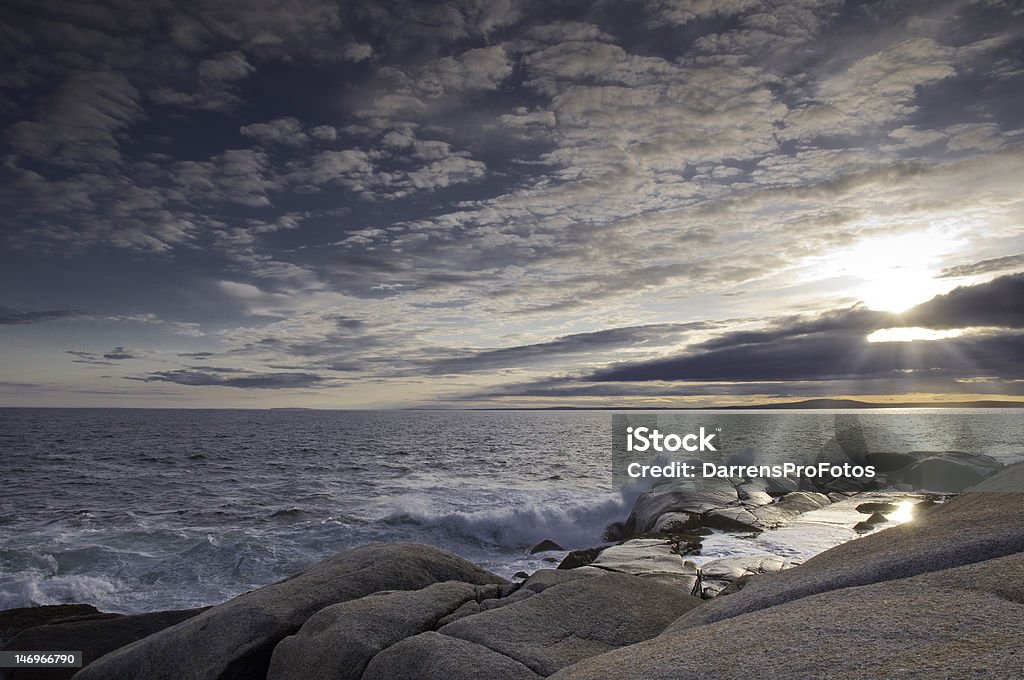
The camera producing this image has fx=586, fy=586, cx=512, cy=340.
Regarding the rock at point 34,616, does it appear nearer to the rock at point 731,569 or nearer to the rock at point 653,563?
the rock at point 653,563

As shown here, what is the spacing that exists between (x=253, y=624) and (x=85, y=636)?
5396mm

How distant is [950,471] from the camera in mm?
28906

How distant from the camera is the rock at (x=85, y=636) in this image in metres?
9.12

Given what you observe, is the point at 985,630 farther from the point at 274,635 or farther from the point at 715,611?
the point at 274,635

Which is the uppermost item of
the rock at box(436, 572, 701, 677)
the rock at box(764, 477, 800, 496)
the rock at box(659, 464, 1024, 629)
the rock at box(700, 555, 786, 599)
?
the rock at box(659, 464, 1024, 629)

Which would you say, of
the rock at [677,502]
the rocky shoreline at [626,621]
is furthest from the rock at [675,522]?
the rocky shoreline at [626,621]

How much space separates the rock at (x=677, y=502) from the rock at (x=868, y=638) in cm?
1565

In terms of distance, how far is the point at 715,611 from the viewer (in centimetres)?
504

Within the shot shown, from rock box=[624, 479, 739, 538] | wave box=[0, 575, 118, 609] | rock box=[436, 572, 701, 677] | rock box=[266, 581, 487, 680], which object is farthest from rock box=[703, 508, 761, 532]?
wave box=[0, 575, 118, 609]

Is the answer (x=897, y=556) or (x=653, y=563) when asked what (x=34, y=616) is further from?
(x=897, y=556)

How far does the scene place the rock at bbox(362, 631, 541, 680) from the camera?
5074mm

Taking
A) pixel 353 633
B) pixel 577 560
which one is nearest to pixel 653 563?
pixel 577 560

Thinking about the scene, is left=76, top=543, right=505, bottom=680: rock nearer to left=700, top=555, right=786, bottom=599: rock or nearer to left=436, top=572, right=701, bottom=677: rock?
left=436, top=572, right=701, bottom=677: rock

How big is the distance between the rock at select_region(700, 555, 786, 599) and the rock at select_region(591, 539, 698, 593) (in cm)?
20
